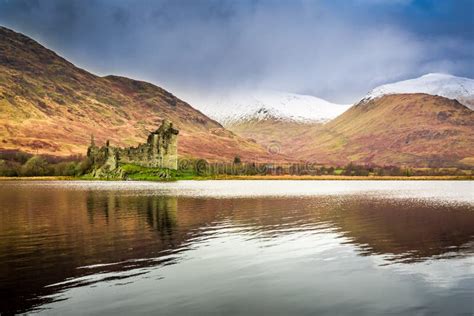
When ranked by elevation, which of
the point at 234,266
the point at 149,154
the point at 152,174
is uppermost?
the point at 149,154

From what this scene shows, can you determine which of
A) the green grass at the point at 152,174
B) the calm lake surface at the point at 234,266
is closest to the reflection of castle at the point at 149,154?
the green grass at the point at 152,174

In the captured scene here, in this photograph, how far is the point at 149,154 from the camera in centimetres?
16500

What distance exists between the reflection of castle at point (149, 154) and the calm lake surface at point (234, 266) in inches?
4849

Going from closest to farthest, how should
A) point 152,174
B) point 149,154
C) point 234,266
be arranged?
point 234,266 < point 152,174 < point 149,154

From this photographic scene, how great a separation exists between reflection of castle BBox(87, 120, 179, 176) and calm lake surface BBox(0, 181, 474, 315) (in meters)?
123

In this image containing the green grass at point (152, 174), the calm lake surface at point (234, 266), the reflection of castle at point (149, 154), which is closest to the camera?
the calm lake surface at point (234, 266)

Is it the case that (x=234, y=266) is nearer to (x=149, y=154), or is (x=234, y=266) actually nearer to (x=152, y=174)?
(x=152, y=174)

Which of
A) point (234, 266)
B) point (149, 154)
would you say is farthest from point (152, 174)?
point (234, 266)

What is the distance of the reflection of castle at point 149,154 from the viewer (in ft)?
534

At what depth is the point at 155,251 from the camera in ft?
82.7

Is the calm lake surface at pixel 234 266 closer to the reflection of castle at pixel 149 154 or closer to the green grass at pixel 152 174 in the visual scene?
the green grass at pixel 152 174

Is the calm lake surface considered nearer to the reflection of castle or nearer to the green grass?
the green grass

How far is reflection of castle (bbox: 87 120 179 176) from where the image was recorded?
163 metres

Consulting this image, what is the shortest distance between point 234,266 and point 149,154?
14629 centimetres
